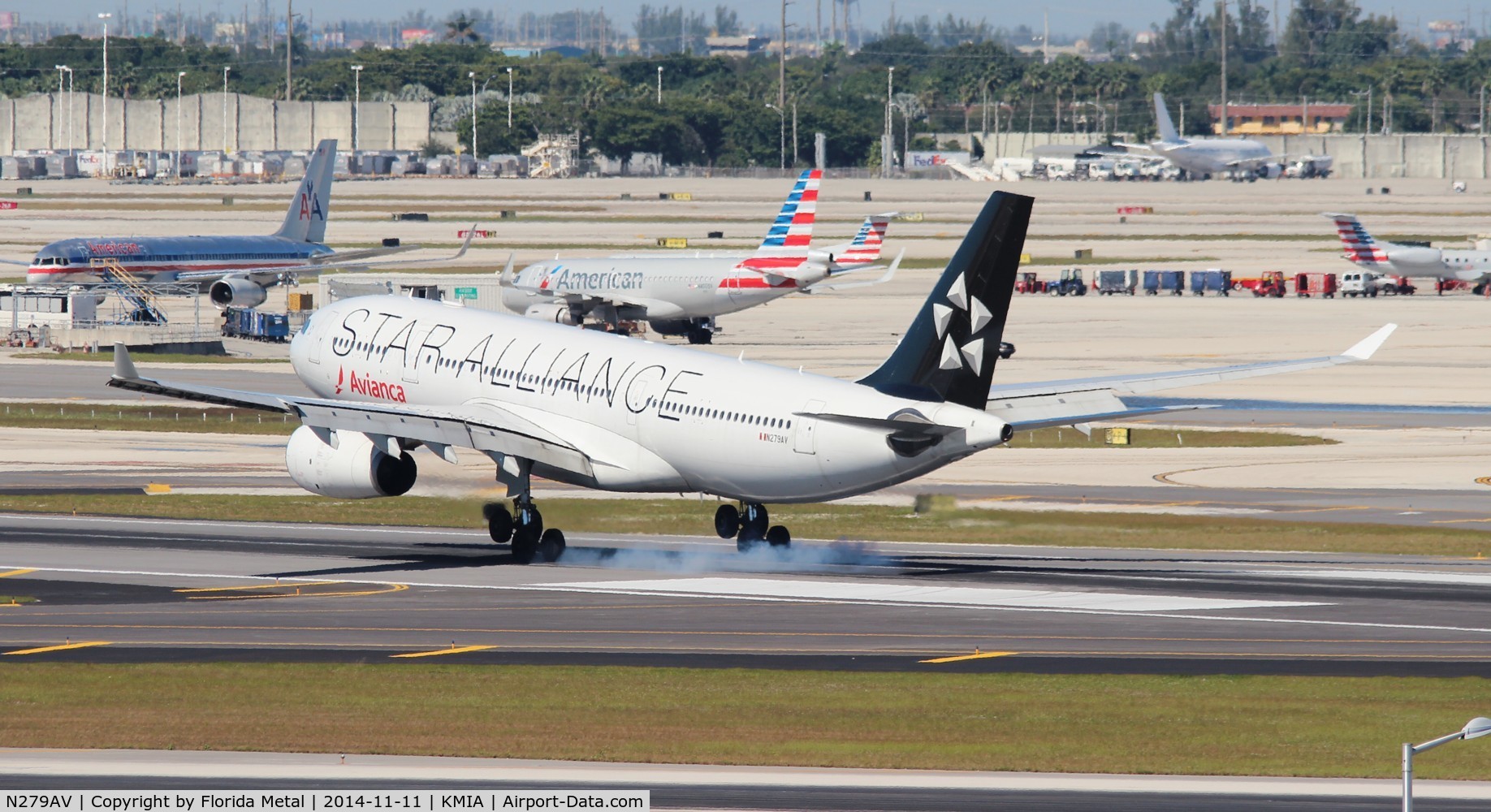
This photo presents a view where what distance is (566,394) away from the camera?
46312 millimetres

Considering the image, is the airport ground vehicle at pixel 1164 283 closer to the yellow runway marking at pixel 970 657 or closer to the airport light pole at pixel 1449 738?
the yellow runway marking at pixel 970 657

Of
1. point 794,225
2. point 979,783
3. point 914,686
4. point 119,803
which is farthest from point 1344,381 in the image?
point 119,803

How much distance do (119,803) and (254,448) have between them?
1939 inches

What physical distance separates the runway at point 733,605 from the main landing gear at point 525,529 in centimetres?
65

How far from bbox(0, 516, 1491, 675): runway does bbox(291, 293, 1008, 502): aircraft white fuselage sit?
267cm

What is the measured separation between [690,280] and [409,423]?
204 ft

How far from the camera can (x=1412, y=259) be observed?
133 m

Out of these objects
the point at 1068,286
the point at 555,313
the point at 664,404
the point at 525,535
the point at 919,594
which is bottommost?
the point at 919,594

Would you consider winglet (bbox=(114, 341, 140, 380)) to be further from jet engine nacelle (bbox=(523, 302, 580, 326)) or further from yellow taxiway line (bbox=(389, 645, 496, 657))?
jet engine nacelle (bbox=(523, 302, 580, 326))

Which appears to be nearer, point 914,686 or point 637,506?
point 914,686

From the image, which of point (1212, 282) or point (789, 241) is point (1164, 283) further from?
point (789, 241)

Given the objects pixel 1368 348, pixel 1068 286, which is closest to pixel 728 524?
pixel 1368 348

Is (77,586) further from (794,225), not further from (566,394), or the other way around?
(794,225)

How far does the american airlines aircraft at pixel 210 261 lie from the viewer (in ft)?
374
